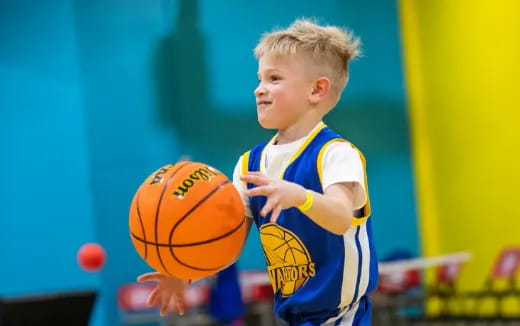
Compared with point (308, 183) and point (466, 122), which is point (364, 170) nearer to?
point (308, 183)

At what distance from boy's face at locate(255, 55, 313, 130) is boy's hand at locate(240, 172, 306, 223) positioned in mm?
563

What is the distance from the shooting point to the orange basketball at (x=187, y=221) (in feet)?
8.48

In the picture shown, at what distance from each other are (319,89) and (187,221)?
72 centimetres

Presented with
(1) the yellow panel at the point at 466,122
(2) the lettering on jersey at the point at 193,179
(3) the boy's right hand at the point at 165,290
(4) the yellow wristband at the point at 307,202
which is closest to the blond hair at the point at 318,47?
(2) the lettering on jersey at the point at 193,179

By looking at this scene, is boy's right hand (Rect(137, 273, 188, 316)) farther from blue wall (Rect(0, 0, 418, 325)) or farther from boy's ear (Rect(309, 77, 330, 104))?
blue wall (Rect(0, 0, 418, 325))

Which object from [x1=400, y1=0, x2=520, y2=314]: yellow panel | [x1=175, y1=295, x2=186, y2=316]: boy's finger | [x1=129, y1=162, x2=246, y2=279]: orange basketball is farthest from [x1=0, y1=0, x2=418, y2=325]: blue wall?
[x1=129, y1=162, x2=246, y2=279]: orange basketball

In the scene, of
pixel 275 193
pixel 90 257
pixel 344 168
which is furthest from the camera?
pixel 90 257

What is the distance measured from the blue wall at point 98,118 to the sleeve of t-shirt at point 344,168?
15.6ft

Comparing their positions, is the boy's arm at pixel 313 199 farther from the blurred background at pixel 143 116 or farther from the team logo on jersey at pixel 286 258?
the blurred background at pixel 143 116

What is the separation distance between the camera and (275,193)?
226 centimetres

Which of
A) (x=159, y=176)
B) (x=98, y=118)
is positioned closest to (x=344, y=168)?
(x=159, y=176)

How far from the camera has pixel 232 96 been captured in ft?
25.1

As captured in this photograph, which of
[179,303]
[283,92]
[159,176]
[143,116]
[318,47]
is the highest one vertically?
[143,116]

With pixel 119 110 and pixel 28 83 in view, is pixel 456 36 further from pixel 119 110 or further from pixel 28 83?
pixel 28 83
